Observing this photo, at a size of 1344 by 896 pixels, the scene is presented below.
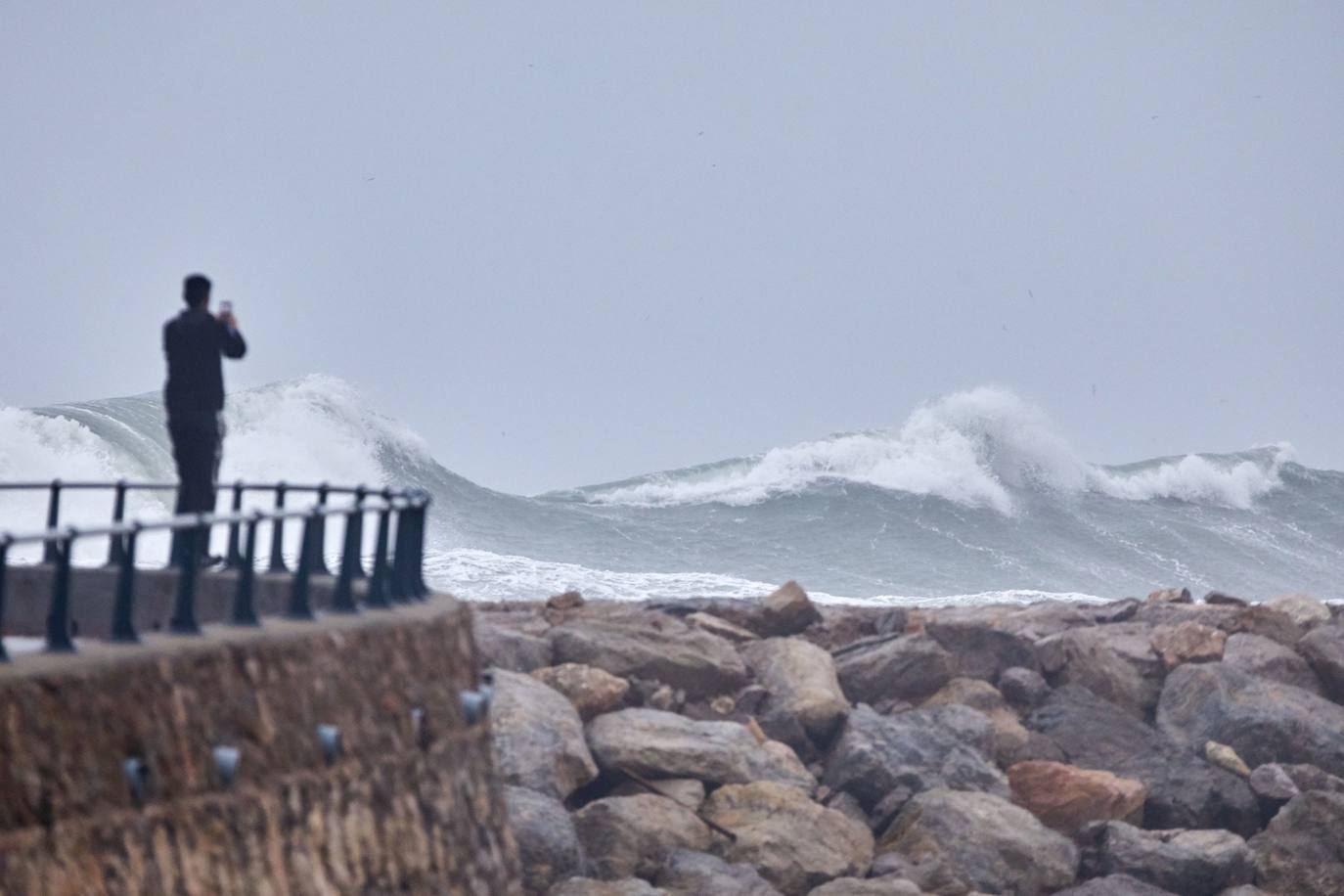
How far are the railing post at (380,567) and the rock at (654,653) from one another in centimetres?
677

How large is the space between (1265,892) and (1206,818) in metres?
0.99

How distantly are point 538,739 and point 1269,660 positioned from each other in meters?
8.05

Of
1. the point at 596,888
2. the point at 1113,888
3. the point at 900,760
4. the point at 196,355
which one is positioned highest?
the point at 196,355

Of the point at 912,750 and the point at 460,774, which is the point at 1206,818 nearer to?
the point at 912,750

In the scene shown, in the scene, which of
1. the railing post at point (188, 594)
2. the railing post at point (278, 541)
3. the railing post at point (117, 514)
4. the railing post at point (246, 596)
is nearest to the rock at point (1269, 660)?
the railing post at point (278, 541)

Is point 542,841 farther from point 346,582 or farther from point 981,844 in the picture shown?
point 346,582

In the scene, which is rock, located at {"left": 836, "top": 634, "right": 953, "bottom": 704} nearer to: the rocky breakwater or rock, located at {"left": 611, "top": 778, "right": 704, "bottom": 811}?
the rocky breakwater

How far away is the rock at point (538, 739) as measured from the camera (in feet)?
37.3

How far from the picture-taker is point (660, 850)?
11328 millimetres

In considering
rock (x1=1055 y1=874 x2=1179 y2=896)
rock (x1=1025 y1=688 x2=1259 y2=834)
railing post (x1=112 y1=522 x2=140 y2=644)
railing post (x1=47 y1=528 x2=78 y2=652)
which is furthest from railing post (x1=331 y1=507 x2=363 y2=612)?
rock (x1=1025 y1=688 x2=1259 y2=834)

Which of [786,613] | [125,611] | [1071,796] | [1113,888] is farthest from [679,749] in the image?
[125,611]

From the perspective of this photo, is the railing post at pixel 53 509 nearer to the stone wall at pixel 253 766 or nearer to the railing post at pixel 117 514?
the railing post at pixel 117 514

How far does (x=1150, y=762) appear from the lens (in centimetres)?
1433

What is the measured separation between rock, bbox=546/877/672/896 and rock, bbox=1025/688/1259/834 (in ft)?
16.7
